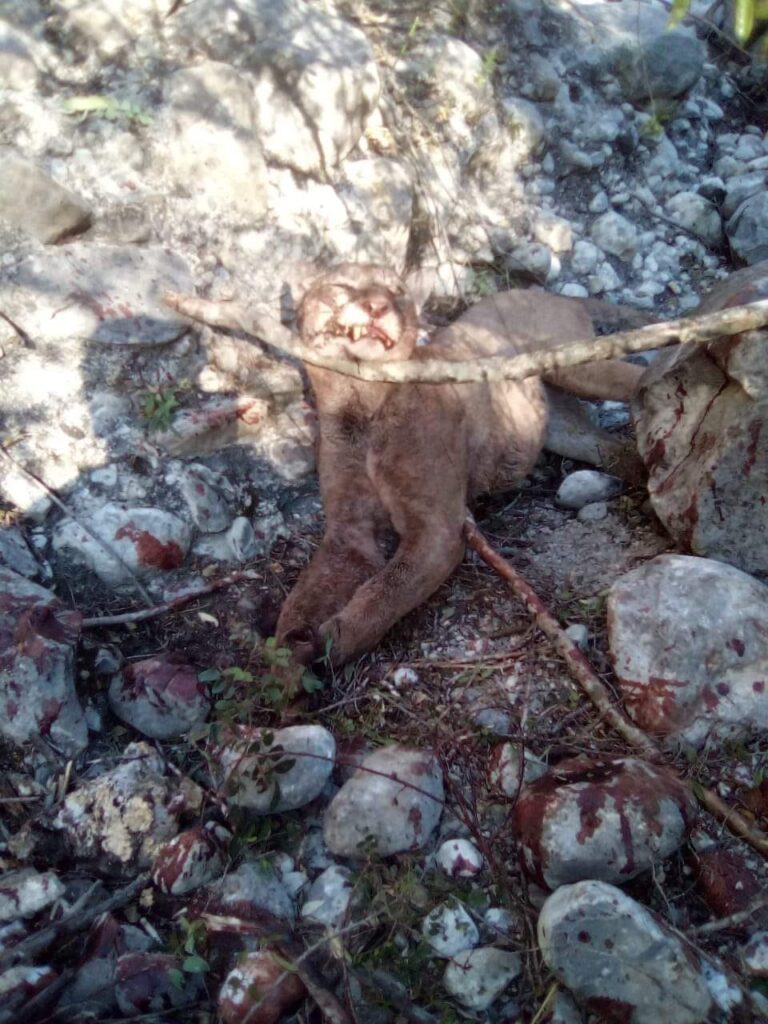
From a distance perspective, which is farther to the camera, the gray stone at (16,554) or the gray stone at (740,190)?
the gray stone at (740,190)

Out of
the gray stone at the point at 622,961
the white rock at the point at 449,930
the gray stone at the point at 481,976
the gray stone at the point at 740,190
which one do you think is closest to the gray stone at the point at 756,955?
the gray stone at the point at 622,961

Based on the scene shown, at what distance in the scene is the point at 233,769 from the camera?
2.52m

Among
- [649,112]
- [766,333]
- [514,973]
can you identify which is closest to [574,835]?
[514,973]

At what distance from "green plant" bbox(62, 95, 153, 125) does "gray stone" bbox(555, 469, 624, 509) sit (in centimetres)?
244

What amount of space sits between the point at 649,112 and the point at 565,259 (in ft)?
4.08

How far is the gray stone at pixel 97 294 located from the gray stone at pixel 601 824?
8.16 ft

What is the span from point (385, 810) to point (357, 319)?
1893 mm

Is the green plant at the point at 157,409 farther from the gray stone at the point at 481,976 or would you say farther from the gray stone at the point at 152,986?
the gray stone at the point at 481,976

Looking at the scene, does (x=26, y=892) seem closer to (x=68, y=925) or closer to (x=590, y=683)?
(x=68, y=925)

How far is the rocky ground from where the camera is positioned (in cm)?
221

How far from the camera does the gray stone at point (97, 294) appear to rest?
3547 mm

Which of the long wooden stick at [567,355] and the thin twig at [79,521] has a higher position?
the long wooden stick at [567,355]

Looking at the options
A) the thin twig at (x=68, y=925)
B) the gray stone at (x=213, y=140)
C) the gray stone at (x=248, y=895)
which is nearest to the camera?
the thin twig at (x=68, y=925)

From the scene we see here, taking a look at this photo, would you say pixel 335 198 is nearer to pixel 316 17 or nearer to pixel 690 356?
pixel 316 17
